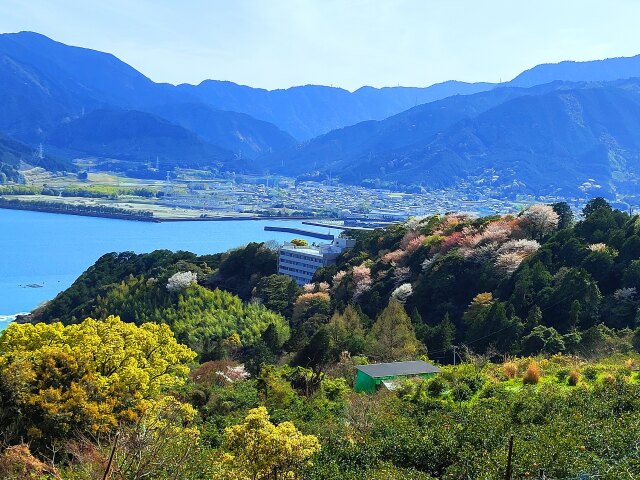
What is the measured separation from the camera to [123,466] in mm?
5340

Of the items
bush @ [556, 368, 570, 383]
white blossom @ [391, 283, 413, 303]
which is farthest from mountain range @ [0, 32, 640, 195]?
bush @ [556, 368, 570, 383]

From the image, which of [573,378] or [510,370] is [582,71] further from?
[573,378]

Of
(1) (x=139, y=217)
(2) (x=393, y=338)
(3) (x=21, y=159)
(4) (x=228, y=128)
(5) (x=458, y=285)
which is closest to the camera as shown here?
(2) (x=393, y=338)

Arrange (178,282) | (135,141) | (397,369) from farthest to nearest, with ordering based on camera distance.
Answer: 1. (135,141)
2. (178,282)
3. (397,369)

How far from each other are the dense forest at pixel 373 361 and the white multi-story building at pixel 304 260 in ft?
18.3

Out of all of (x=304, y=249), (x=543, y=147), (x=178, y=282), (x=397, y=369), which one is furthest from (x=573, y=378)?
(x=543, y=147)

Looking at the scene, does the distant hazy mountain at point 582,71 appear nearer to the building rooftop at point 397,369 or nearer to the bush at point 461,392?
the building rooftop at point 397,369

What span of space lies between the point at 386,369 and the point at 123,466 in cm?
619

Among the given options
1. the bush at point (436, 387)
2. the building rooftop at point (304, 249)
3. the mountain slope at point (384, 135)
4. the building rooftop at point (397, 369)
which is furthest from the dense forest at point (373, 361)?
the mountain slope at point (384, 135)

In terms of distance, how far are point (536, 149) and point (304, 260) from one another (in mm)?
96491

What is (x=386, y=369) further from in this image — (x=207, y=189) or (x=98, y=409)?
(x=207, y=189)

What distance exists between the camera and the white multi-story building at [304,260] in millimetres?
28984

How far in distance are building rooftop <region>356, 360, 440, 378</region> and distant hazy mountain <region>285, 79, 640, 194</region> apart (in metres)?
95.0

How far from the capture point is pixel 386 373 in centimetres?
1078
